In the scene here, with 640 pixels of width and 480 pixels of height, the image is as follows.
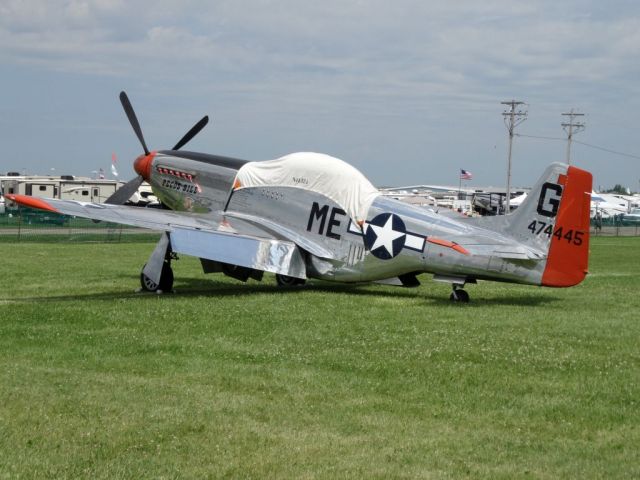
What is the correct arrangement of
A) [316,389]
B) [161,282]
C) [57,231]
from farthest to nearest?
[57,231], [161,282], [316,389]

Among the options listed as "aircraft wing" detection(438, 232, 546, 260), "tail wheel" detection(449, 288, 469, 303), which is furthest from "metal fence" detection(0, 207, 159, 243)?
"aircraft wing" detection(438, 232, 546, 260)

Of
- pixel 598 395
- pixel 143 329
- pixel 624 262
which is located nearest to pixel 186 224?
pixel 143 329

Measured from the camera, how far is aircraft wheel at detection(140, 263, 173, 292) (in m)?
17.8

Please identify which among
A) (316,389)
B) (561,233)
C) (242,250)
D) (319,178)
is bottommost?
(316,389)

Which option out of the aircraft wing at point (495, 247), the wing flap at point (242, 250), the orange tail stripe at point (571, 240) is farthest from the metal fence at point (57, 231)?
the orange tail stripe at point (571, 240)

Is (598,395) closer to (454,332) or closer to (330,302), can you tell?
(454,332)

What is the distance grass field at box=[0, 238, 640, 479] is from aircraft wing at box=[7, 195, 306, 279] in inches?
34.9

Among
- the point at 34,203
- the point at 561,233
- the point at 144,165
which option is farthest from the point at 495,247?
the point at 144,165

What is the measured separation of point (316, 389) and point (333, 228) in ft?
29.2

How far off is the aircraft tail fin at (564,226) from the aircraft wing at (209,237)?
466 centimetres

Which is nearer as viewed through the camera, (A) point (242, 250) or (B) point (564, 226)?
(B) point (564, 226)

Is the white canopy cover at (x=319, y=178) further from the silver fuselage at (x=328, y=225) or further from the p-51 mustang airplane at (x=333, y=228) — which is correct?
the silver fuselage at (x=328, y=225)

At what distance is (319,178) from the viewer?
1789 cm

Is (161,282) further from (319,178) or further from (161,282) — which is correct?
(319,178)
